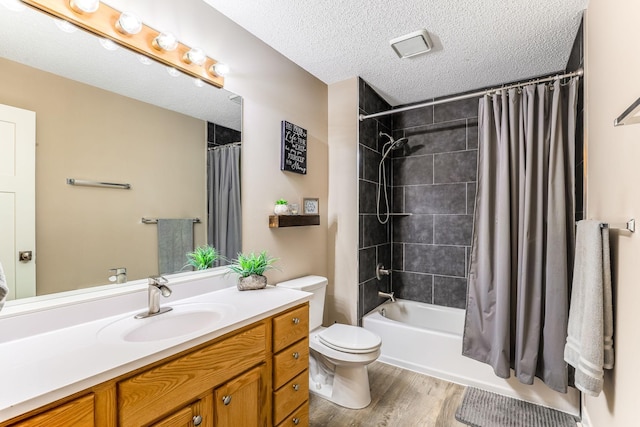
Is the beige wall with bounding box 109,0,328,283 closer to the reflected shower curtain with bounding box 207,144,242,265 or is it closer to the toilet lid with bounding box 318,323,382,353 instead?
the reflected shower curtain with bounding box 207,144,242,265

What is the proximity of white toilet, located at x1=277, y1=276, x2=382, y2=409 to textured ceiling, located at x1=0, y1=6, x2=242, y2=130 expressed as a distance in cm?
129

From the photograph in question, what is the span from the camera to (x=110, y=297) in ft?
4.18

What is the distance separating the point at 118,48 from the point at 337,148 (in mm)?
1725

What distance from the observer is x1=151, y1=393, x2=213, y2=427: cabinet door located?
0.97 metres

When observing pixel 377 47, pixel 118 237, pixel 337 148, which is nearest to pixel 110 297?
pixel 118 237

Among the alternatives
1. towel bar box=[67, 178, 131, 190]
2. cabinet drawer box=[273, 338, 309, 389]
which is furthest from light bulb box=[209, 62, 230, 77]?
cabinet drawer box=[273, 338, 309, 389]

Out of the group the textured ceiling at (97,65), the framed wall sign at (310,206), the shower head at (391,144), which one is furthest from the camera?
the shower head at (391,144)

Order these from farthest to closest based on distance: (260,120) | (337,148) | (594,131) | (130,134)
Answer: (337,148) < (260,120) < (594,131) < (130,134)

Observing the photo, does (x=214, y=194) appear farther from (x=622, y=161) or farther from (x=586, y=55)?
(x=586, y=55)

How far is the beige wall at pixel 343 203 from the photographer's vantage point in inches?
102

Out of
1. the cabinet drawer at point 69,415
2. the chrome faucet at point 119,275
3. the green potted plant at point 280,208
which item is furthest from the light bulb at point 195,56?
the cabinet drawer at point 69,415

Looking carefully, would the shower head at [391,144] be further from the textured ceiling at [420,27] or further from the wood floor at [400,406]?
the wood floor at [400,406]

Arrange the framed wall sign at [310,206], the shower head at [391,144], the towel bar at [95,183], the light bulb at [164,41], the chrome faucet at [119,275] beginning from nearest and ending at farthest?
the towel bar at [95,183], the chrome faucet at [119,275], the light bulb at [164,41], the framed wall sign at [310,206], the shower head at [391,144]

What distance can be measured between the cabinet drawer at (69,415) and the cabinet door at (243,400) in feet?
1.38
